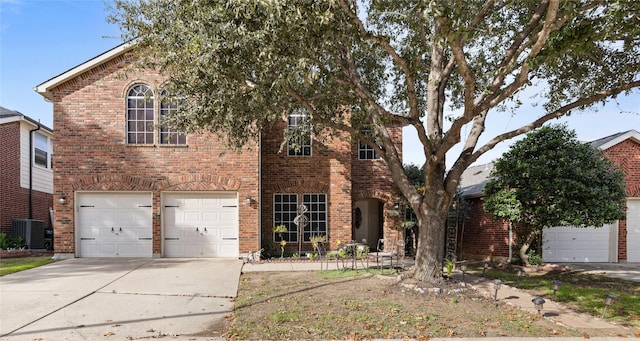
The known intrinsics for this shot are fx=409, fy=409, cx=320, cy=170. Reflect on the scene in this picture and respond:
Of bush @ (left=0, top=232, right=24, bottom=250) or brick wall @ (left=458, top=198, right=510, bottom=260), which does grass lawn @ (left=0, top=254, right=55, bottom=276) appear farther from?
brick wall @ (left=458, top=198, right=510, bottom=260)

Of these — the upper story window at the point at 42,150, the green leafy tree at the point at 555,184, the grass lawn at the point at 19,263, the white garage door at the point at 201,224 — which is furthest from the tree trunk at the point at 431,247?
the upper story window at the point at 42,150

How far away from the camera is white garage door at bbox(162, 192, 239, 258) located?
13.1 m

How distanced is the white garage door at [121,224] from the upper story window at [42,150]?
7.37 meters

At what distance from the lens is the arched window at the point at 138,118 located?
42.2ft

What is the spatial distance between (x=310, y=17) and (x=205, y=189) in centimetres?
801

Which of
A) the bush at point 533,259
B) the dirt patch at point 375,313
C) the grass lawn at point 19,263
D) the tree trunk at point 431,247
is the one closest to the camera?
the dirt patch at point 375,313

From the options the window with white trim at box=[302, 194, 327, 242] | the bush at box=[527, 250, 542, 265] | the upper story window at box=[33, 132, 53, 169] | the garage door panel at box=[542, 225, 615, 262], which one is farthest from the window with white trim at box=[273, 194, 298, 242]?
the upper story window at box=[33, 132, 53, 169]

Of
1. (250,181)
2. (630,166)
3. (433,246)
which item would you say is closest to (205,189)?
(250,181)

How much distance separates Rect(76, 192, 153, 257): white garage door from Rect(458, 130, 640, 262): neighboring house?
37.3 ft

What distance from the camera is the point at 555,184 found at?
1156 centimetres

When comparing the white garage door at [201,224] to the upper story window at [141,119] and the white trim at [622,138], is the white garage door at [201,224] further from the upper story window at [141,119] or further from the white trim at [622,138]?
the white trim at [622,138]

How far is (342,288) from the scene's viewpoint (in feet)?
28.5

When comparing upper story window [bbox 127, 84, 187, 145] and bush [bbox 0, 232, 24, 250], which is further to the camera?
bush [bbox 0, 232, 24, 250]

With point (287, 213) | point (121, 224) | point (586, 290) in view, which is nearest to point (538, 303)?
point (586, 290)
